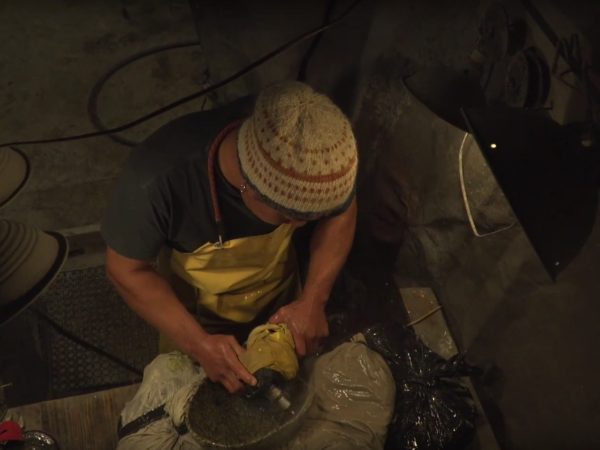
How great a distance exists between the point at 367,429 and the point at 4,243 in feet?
5.19

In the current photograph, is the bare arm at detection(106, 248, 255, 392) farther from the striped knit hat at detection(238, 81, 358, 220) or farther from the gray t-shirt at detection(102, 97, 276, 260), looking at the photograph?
the striped knit hat at detection(238, 81, 358, 220)

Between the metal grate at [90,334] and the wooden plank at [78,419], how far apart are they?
0.95m

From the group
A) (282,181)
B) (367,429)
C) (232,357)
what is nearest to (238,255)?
(232,357)

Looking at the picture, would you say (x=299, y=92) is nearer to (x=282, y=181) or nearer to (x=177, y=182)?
(x=282, y=181)

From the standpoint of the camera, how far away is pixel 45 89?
4.93 meters

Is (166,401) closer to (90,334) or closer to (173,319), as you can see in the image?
(173,319)

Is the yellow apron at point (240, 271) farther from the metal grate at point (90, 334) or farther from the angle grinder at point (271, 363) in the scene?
the metal grate at point (90, 334)

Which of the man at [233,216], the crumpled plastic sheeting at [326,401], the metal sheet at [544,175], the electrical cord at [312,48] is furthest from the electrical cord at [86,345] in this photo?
the metal sheet at [544,175]

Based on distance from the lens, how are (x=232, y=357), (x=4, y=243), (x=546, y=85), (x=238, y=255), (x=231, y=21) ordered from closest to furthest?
(x=4, y=243)
(x=546, y=85)
(x=232, y=357)
(x=238, y=255)
(x=231, y=21)

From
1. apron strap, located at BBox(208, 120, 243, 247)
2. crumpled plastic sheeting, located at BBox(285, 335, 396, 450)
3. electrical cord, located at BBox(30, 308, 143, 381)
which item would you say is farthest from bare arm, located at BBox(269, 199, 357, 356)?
electrical cord, located at BBox(30, 308, 143, 381)

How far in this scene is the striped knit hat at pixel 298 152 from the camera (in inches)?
62.7

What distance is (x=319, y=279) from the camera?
2.52m

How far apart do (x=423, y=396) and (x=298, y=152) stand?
144 centimetres

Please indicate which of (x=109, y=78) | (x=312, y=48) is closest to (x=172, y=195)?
(x=312, y=48)
